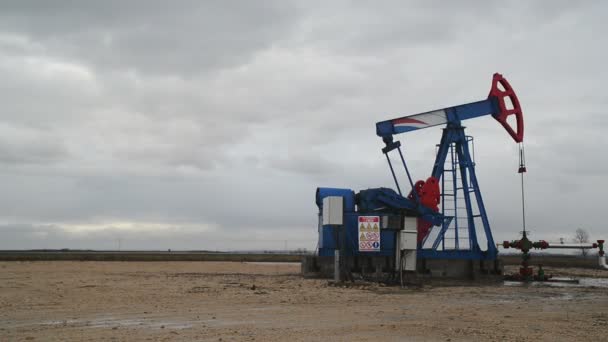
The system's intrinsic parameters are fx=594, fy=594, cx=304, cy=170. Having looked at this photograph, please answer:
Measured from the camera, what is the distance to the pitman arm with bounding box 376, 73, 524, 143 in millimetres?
22359

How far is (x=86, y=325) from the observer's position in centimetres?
932

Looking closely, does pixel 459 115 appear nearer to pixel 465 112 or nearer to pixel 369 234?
pixel 465 112

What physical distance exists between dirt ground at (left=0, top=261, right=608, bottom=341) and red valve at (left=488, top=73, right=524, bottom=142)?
7486 millimetres

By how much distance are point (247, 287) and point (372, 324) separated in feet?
25.3

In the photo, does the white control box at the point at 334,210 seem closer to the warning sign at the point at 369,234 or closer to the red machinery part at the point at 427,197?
the warning sign at the point at 369,234

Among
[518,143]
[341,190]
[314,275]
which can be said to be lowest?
[314,275]

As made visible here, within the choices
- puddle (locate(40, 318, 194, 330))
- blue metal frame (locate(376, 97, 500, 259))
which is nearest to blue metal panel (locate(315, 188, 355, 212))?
blue metal frame (locate(376, 97, 500, 259))

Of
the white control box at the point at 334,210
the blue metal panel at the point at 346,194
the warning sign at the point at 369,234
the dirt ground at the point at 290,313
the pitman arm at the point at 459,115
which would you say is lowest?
the dirt ground at the point at 290,313

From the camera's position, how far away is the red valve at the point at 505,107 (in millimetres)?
22359

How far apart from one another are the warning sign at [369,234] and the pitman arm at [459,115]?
467 centimetres

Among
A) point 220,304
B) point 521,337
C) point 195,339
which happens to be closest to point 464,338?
point 521,337

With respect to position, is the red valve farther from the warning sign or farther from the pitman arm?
the warning sign

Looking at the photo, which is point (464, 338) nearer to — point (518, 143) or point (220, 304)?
point (220, 304)

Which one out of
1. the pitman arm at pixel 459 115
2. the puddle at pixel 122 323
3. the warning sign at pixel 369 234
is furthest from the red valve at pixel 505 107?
the puddle at pixel 122 323
